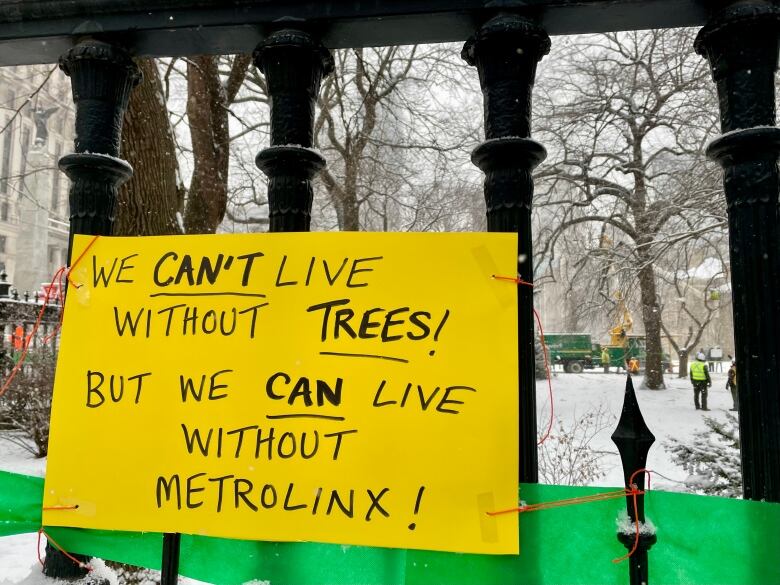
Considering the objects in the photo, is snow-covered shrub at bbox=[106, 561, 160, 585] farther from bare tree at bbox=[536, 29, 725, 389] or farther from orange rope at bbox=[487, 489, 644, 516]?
bare tree at bbox=[536, 29, 725, 389]

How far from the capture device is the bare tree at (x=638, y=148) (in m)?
11.9

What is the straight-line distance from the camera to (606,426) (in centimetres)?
952

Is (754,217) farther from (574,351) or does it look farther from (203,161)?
(574,351)

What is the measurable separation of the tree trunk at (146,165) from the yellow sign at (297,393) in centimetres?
374

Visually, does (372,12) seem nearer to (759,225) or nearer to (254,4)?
(254,4)

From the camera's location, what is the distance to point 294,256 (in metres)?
1.38

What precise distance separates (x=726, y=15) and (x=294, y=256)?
1151mm

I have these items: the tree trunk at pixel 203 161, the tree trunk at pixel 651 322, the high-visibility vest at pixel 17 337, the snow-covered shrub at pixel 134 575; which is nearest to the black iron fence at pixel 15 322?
the high-visibility vest at pixel 17 337

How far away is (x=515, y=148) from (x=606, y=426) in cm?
922

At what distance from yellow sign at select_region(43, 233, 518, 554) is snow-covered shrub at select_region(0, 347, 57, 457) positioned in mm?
6822

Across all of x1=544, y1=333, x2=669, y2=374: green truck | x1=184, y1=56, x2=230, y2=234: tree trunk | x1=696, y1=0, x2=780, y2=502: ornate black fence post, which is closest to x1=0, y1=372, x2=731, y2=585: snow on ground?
x1=696, y1=0, x2=780, y2=502: ornate black fence post

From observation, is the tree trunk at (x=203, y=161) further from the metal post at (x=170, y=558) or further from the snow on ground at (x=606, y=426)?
the metal post at (x=170, y=558)

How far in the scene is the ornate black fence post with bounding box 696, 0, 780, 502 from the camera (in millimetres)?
1248

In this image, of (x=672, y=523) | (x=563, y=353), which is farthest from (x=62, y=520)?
(x=563, y=353)
